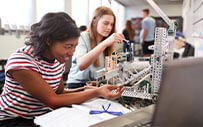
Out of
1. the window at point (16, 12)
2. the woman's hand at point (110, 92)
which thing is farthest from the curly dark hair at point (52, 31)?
the window at point (16, 12)

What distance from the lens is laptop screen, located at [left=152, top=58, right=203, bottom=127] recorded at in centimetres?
38

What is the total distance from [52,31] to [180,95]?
77 cm

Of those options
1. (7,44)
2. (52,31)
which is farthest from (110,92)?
(7,44)

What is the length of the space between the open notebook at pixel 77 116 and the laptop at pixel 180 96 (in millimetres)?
451

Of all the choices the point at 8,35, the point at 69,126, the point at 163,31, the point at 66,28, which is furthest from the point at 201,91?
the point at 8,35

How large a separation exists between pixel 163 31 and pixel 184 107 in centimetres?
65

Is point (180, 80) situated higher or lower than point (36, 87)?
higher

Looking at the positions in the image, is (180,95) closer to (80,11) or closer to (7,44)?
(7,44)

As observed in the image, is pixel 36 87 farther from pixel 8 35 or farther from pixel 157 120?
pixel 8 35

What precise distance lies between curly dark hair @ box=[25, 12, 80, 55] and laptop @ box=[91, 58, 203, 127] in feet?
2.42

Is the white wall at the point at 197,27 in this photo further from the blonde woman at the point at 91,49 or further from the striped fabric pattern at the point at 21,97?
the striped fabric pattern at the point at 21,97

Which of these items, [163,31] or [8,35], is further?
[8,35]

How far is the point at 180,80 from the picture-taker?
0.38m

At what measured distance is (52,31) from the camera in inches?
41.4
